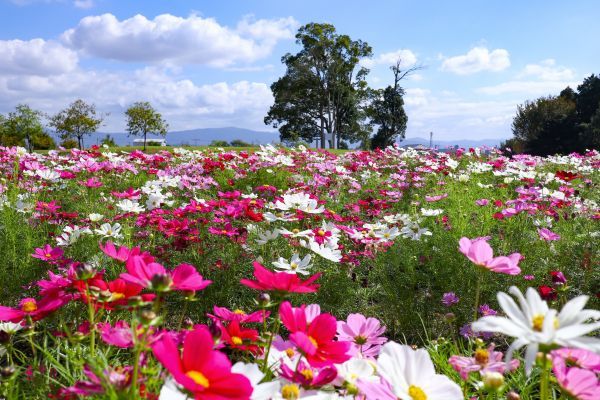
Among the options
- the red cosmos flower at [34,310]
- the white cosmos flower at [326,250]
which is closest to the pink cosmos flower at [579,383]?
the red cosmos flower at [34,310]

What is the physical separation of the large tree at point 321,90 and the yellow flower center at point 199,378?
2846cm

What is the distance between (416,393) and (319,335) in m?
0.18

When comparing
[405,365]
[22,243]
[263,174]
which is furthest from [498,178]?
[405,365]

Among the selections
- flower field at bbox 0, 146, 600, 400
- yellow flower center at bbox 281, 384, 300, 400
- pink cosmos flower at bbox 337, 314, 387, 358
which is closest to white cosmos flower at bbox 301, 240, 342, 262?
flower field at bbox 0, 146, 600, 400

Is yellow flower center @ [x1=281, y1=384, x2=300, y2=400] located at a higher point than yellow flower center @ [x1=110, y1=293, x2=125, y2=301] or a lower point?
lower

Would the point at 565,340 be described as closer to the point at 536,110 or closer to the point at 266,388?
the point at 266,388

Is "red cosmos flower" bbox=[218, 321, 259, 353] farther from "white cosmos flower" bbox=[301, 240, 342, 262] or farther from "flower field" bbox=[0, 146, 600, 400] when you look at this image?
"white cosmos flower" bbox=[301, 240, 342, 262]

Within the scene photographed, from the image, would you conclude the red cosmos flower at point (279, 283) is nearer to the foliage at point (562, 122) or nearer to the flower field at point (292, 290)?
the flower field at point (292, 290)

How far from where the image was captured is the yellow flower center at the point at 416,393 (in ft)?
2.26

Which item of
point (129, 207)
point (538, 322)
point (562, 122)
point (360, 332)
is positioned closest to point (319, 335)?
point (360, 332)

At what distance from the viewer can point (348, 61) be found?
2995 cm

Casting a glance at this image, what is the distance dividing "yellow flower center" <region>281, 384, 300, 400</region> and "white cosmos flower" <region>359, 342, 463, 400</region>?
10 cm

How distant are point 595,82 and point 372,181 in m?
28.8

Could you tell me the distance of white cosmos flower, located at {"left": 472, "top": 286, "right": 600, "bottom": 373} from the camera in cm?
53
